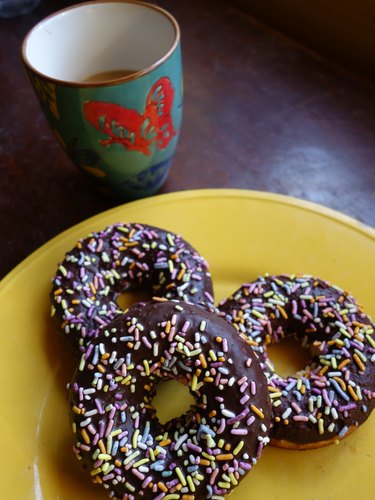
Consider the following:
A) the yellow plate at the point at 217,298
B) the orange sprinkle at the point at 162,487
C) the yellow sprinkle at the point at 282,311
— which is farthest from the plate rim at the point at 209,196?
the orange sprinkle at the point at 162,487

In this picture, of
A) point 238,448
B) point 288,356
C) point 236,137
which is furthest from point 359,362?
point 236,137

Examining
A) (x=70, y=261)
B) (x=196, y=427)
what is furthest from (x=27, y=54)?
(x=196, y=427)

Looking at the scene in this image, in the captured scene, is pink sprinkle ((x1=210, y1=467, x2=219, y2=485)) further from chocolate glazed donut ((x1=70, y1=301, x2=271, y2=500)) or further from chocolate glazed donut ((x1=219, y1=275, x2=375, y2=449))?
chocolate glazed donut ((x1=219, y1=275, x2=375, y2=449))

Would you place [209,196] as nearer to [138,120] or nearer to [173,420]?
[138,120]

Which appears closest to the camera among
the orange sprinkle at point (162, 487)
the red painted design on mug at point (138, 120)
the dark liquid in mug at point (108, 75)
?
the orange sprinkle at point (162, 487)

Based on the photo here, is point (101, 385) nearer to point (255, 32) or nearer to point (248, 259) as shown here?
Answer: point (248, 259)

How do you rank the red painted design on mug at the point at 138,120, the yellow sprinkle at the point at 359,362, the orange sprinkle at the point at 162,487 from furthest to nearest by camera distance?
the red painted design on mug at the point at 138,120
the yellow sprinkle at the point at 359,362
the orange sprinkle at the point at 162,487

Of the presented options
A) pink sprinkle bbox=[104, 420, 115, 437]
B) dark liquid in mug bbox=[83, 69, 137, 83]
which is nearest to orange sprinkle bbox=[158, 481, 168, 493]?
pink sprinkle bbox=[104, 420, 115, 437]

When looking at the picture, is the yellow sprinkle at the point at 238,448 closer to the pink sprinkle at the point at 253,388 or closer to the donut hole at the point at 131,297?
the pink sprinkle at the point at 253,388

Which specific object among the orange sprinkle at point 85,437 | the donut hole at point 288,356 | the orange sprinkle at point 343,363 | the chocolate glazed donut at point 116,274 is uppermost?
the chocolate glazed donut at point 116,274
